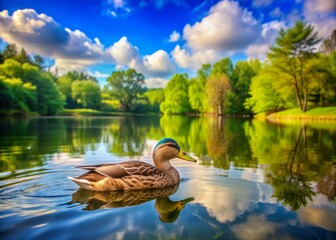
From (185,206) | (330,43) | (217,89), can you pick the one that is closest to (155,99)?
(217,89)

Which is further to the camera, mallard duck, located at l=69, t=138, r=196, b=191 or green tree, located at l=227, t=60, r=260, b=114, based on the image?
green tree, located at l=227, t=60, r=260, b=114

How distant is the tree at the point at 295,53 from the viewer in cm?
4806

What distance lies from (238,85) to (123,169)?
249 ft

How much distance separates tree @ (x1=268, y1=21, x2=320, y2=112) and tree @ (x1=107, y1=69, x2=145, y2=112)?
215 feet

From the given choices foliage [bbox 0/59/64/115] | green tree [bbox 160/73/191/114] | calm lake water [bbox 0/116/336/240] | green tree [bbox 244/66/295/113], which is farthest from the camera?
green tree [bbox 160/73/191/114]

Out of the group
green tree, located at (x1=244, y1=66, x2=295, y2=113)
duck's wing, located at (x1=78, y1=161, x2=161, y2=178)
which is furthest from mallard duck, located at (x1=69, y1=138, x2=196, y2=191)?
green tree, located at (x1=244, y1=66, x2=295, y2=113)

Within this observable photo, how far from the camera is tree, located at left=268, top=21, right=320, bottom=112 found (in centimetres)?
4806

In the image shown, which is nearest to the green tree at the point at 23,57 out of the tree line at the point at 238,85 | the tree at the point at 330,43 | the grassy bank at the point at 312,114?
the tree line at the point at 238,85

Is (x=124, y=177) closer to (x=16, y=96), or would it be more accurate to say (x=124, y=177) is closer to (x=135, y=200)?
(x=135, y=200)

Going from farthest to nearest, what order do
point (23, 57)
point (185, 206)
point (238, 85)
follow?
point (23, 57)
point (238, 85)
point (185, 206)

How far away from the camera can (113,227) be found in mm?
4000

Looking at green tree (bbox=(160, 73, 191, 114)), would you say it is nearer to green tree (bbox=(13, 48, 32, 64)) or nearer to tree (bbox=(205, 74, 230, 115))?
tree (bbox=(205, 74, 230, 115))

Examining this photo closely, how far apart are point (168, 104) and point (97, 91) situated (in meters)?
32.0

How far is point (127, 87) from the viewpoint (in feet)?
358
